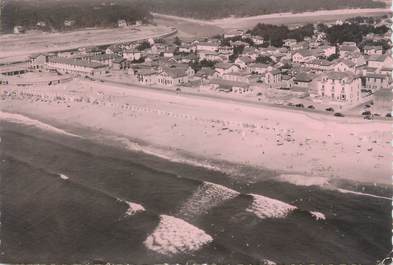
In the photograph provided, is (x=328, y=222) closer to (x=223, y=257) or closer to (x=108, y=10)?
(x=223, y=257)

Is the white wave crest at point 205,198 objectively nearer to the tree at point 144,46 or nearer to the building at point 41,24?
the tree at point 144,46

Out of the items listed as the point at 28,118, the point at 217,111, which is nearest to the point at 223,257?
the point at 217,111

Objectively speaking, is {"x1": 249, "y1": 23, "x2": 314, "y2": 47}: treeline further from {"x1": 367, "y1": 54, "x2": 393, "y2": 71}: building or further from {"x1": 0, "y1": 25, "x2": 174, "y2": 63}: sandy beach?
{"x1": 0, "y1": 25, "x2": 174, "y2": 63}: sandy beach

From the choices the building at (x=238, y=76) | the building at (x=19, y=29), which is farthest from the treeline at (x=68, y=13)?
the building at (x=238, y=76)

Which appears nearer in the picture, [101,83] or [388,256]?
[388,256]

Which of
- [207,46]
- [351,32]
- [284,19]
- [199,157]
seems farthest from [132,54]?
[284,19]

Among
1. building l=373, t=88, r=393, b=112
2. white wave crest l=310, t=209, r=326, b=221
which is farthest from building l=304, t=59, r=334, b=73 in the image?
white wave crest l=310, t=209, r=326, b=221

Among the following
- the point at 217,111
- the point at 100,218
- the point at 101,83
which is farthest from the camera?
the point at 101,83
